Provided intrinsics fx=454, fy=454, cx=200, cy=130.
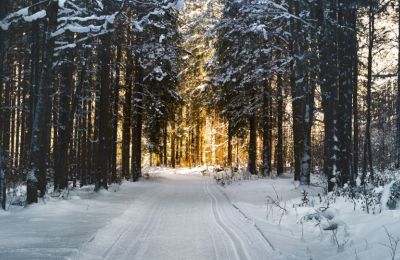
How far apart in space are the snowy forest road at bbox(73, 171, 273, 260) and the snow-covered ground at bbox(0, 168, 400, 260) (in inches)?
0.6

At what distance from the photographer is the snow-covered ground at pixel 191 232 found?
7.16 meters

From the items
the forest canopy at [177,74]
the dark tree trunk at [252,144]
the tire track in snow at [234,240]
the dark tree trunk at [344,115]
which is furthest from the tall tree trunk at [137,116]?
the tire track in snow at [234,240]

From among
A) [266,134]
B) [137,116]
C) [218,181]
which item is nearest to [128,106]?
[137,116]

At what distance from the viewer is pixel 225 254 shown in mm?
7281

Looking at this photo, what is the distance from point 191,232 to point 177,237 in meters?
0.61

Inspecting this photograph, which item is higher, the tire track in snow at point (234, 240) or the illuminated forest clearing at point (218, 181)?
the illuminated forest clearing at point (218, 181)

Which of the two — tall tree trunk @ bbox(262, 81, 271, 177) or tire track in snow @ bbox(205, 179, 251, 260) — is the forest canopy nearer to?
tall tree trunk @ bbox(262, 81, 271, 177)

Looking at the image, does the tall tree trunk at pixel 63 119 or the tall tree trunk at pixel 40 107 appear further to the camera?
the tall tree trunk at pixel 63 119

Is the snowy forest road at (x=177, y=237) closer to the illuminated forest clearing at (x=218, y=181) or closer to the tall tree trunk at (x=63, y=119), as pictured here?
the illuminated forest clearing at (x=218, y=181)

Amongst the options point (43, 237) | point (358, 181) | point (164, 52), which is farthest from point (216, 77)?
point (43, 237)

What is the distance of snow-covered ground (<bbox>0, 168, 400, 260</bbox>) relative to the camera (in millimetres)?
7164

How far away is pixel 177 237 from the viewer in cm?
870

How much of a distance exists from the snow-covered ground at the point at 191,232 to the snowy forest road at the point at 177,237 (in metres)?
0.02

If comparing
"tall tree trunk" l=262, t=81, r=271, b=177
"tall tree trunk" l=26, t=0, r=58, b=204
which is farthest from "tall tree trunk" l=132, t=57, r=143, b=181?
"tall tree trunk" l=26, t=0, r=58, b=204
